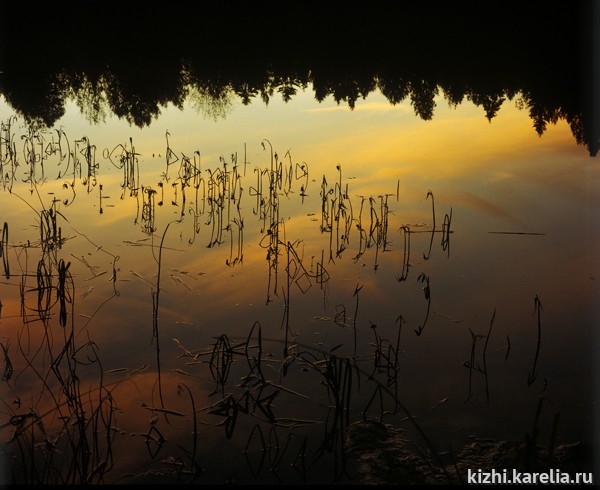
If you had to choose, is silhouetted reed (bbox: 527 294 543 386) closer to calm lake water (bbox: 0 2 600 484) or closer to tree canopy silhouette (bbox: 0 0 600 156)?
calm lake water (bbox: 0 2 600 484)

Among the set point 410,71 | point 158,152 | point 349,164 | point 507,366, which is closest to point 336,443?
point 507,366

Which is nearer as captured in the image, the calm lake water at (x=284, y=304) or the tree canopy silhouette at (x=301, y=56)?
the calm lake water at (x=284, y=304)

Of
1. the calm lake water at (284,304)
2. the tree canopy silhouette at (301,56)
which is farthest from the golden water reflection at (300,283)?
the tree canopy silhouette at (301,56)

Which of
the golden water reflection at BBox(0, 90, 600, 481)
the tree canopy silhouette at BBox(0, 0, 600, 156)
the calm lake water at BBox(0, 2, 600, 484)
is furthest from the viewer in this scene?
the tree canopy silhouette at BBox(0, 0, 600, 156)

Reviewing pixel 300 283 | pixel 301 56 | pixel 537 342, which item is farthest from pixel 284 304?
pixel 301 56

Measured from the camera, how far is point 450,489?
4.13 meters

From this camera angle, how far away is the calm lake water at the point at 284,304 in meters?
4.64

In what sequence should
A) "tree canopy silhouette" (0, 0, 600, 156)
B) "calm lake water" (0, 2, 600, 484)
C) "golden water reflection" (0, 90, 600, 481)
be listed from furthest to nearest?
"tree canopy silhouette" (0, 0, 600, 156) → "golden water reflection" (0, 90, 600, 481) → "calm lake water" (0, 2, 600, 484)

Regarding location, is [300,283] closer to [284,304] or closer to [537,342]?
[284,304]

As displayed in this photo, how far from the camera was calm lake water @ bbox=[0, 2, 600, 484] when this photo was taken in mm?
4641

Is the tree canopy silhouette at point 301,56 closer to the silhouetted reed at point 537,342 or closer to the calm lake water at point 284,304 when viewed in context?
the calm lake water at point 284,304

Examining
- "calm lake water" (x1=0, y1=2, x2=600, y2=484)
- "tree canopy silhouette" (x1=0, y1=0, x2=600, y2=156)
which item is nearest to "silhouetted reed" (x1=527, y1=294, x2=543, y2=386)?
"calm lake water" (x1=0, y1=2, x2=600, y2=484)

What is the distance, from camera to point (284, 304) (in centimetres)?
655

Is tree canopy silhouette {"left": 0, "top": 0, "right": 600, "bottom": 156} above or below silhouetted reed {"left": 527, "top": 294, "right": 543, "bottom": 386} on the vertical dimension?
above
